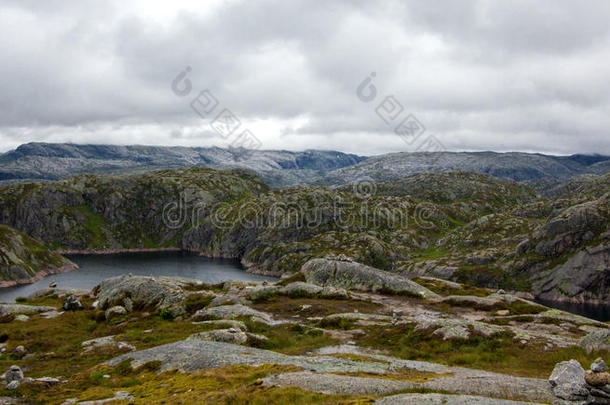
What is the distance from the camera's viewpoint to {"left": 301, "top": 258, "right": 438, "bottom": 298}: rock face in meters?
74.6

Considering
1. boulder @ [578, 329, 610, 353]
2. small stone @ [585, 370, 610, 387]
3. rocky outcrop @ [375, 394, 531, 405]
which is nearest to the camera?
small stone @ [585, 370, 610, 387]

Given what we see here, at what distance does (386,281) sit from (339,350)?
40653 mm

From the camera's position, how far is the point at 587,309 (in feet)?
607

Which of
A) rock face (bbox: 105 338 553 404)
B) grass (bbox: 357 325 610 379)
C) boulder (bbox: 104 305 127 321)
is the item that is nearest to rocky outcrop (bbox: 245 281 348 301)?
boulder (bbox: 104 305 127 321)

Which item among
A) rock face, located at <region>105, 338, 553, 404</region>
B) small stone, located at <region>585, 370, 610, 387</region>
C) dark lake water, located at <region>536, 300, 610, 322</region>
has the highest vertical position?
small stone, located at <region>585, 370, 610, 387</region>

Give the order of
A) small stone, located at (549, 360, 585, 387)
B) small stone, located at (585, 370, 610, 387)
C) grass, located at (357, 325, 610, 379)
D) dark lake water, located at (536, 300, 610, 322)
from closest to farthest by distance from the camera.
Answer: small stone, located at (585, 370, 610, 387)
small stone, located at (549, 360, 585, 387)
grass, located at (357, 325, 610, 379)
dark lake water, located at (536, 300, 610, 322)

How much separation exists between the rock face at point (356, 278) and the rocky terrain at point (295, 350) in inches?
49.9

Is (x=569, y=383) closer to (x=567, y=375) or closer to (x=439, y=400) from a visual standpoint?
(x=567, y=375)

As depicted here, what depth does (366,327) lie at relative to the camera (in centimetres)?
4806

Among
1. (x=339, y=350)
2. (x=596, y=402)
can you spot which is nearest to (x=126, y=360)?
(x=339, y=350)

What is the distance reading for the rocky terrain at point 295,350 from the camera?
73.6 ft

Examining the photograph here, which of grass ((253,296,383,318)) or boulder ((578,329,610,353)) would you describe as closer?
boulder ((578,329,610,353))

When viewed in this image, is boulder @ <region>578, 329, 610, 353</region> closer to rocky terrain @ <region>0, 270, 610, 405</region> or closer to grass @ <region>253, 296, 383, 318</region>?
rocky terrain @ <region>0, 270, 610, 405</region>

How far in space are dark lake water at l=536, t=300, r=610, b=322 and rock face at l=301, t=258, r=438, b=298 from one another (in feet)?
462
